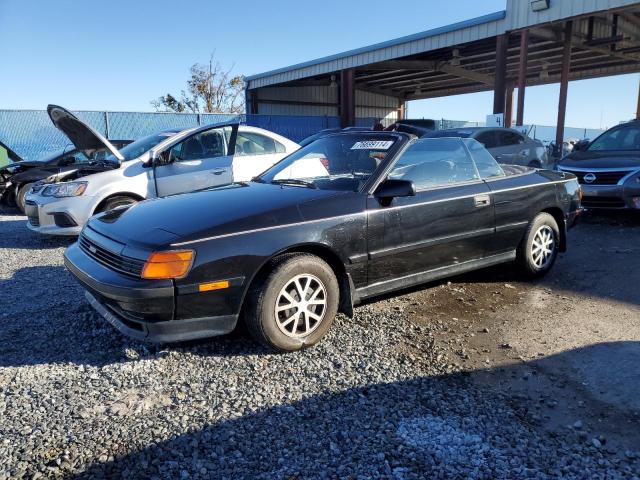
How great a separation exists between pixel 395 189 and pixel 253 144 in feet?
14.3

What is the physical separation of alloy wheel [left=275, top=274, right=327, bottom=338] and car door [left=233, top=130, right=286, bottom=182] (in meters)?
4.07

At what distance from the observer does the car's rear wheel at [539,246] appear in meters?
4.91

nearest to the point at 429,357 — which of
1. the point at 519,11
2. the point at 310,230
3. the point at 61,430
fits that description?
the point at 310,230

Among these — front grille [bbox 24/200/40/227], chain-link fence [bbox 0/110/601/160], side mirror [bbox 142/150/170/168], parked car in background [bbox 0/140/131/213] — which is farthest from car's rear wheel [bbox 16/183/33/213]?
side mirror [bbox 142/150/170/168]

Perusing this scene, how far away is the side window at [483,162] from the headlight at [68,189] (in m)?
4.93

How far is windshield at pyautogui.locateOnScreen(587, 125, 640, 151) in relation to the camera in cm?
841

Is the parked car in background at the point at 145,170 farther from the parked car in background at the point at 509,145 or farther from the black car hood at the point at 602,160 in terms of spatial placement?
the parked car in background at the point at 509,145

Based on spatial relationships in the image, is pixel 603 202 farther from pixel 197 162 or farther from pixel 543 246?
pixel 197 162

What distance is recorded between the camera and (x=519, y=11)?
15.8 metres

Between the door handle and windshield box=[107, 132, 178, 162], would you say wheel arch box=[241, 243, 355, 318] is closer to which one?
the door handle

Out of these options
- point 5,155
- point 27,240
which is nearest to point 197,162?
point 27,240

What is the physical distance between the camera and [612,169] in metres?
7.61

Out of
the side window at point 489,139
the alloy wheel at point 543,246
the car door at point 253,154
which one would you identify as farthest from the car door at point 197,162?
the side window at point 489,139

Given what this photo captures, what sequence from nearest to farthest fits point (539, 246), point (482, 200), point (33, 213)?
point (482, 200)
point (539, 246)
point (33, 213)
